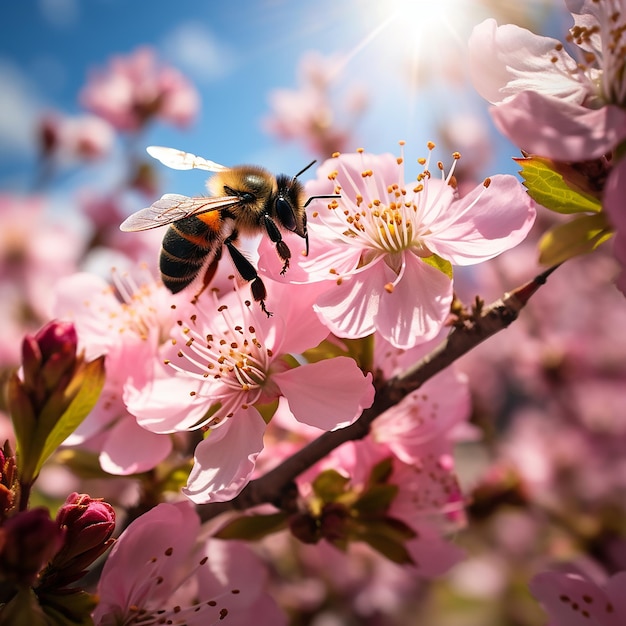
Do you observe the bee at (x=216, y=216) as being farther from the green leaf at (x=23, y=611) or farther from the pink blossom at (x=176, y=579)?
the green leaf at (x=23, y=611)

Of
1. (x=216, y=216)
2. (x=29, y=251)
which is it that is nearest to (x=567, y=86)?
(x=216, y=216)

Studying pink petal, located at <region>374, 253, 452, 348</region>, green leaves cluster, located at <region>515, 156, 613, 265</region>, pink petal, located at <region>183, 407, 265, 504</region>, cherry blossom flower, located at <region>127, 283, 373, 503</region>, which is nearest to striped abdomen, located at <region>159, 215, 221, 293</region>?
cherry blossom flower, located at <region>127, 283, 373, 503</region>

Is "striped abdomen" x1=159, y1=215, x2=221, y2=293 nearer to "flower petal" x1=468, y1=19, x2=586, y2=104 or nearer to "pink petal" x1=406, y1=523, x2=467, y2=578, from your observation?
"flower petal" x1=468, y1=19, x2=586, y2=104

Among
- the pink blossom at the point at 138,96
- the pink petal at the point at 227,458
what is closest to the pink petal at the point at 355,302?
the pink petal at the point at 227,458

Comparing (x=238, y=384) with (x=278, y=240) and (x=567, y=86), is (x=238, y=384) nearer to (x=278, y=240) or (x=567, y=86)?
(x=278, y=240)

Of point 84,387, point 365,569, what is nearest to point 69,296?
point 84,387
